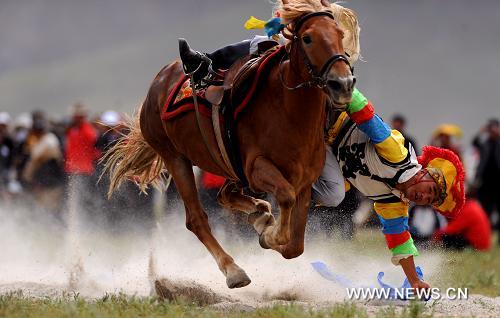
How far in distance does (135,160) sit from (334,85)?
10.5 feet

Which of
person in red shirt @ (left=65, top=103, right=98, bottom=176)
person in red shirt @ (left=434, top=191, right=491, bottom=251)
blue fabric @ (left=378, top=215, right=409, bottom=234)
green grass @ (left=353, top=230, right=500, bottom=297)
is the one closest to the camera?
blue fabric @ (left=378, top=215, right=409, bottom=234)

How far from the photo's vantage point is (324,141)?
22.3 ft

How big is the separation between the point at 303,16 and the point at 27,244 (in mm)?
5740

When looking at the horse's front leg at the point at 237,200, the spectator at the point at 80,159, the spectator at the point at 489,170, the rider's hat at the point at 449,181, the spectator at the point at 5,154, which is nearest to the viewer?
the rider's hat at the point at 449,181

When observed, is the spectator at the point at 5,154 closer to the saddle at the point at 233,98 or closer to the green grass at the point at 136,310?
the saddle at the point at 233,98

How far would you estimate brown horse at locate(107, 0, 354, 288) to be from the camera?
5.86 m

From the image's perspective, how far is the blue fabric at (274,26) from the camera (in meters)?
6.23

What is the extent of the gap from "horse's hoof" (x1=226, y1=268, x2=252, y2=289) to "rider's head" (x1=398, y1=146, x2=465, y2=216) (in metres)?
1.23

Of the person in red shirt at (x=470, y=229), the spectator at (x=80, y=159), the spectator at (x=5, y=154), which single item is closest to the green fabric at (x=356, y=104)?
the spectator at (x=80, y=159)

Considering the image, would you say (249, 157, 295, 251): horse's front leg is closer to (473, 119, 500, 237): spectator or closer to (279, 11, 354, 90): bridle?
(279, 11, 354, 90): bridle

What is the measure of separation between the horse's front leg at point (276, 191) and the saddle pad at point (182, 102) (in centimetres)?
79

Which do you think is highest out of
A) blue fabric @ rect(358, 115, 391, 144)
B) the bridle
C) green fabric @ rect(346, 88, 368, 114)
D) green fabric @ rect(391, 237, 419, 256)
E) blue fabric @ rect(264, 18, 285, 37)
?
blue fabric @ rect(264, 18, 285, 37)

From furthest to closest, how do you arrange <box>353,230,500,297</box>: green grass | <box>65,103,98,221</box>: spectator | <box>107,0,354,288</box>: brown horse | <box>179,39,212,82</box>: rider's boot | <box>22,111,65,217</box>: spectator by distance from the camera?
<box>22,111,65,217</box>: spectator, <box>65,103,98,221</box>: spectator, <box>353,230,500,297</box>: green grass, <box>179,39,212,82</box>: rider's boot, <box>107,0,354,288</box>: brown horse

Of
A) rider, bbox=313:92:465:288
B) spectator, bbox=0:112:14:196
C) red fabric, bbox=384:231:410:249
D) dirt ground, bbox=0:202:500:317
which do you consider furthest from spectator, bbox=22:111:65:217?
red fabric, bbox=384:231:410:249
